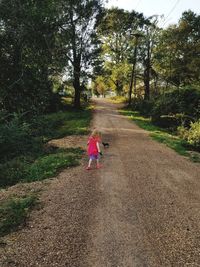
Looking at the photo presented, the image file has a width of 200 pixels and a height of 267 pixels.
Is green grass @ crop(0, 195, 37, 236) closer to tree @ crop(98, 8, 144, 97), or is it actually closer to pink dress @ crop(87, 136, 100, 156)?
pink dress @ crop(87, 136, 100, 156)

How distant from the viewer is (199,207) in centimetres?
903

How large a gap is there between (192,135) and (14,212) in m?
13.8

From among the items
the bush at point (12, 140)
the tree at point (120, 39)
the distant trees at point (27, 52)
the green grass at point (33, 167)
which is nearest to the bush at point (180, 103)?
the distant trees at point (27, 52)

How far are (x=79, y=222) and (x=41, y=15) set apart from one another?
47.6 ft

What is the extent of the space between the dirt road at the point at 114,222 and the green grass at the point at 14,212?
0.27 m

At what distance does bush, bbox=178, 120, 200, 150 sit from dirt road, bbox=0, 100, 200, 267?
5601 mm

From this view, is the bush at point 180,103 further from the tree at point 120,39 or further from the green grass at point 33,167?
the tree at point 120,39

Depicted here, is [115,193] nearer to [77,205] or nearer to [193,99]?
[77,205]

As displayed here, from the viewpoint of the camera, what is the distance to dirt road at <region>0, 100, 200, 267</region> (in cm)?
633

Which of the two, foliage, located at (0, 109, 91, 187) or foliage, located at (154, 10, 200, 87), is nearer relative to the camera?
foliage, located at (0, 109, 91, 187)

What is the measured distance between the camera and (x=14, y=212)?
8375 mm

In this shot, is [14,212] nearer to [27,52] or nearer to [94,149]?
[94,149]

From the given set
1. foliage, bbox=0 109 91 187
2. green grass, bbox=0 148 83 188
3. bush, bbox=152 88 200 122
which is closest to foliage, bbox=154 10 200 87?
bush, bbox=152 88 200 122

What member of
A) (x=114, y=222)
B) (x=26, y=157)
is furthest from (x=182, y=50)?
(x=114, y=222)
